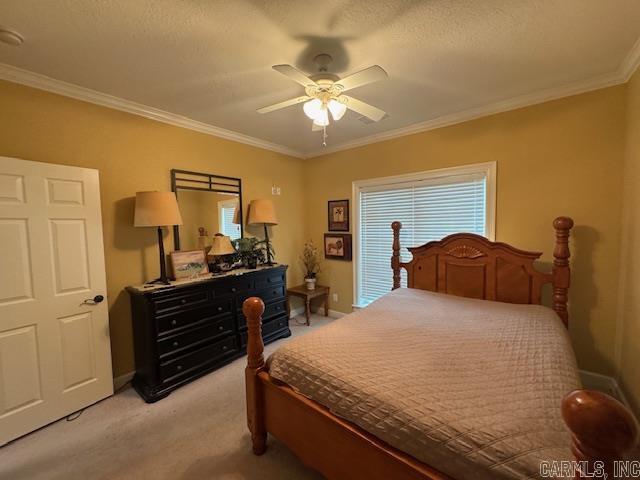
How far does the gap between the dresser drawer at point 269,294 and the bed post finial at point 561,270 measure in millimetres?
2778

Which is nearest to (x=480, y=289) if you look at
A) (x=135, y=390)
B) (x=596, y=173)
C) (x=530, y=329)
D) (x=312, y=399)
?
(x=530, y=329)

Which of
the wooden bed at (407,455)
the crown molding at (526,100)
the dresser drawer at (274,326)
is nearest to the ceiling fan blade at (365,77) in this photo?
the wooden bed at (407,455)

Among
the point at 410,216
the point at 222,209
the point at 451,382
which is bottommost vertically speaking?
the point at 451,382

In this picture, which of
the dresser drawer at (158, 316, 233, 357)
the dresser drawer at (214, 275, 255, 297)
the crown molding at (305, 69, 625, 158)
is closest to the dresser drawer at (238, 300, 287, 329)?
the dresser drawer at (214, 275, 255, 297)

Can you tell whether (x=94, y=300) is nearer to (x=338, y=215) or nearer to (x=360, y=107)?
(x=360, y=107)

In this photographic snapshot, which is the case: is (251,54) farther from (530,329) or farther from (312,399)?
(530,329)

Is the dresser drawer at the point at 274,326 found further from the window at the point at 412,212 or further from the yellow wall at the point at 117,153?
the yellow wall at the point at 117,153

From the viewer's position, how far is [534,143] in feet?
8.28

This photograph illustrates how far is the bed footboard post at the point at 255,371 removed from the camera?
5.37 ft

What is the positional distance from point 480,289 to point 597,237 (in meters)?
1.01

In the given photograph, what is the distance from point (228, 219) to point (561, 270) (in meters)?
3.40

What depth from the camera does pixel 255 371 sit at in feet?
5.56

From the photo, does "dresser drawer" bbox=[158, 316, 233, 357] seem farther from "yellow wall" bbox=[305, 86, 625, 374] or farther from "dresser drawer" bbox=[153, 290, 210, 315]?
"yellow wall" bbox=[305, 86, 625, 374]

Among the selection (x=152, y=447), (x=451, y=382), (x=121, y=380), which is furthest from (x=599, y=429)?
(x=121, y=380)
